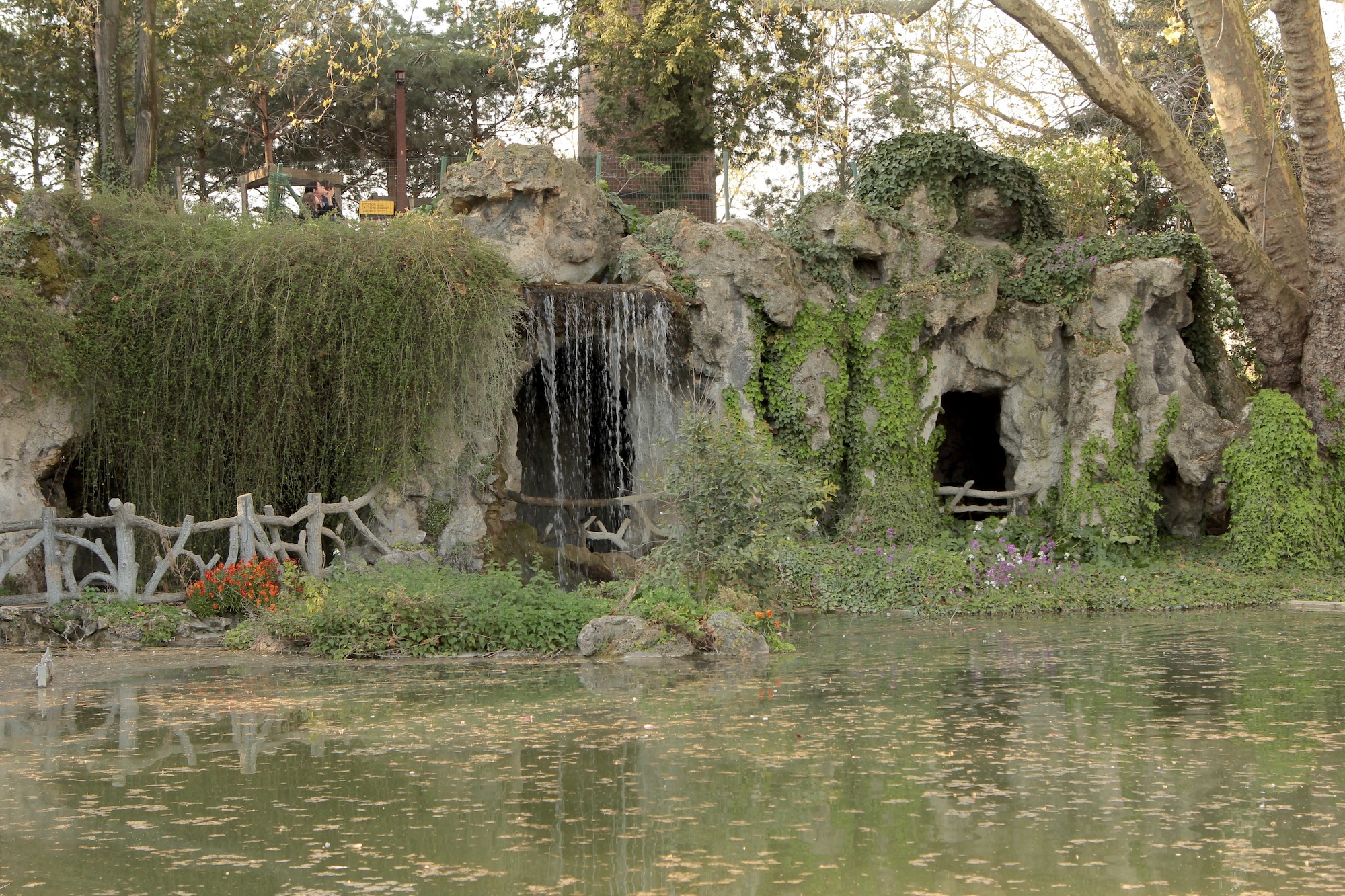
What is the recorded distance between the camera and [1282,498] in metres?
16.3

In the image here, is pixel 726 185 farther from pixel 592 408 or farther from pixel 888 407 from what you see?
pixel 888 407

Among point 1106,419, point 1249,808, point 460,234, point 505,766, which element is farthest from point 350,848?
point 1106,419

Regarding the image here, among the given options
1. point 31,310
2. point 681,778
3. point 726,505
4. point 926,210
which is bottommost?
point 681,778

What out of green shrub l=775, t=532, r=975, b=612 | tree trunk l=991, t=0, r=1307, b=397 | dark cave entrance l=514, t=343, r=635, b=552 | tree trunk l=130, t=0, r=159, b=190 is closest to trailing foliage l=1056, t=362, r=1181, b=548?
tree trunk l=991, t=0, r=1307, b=397

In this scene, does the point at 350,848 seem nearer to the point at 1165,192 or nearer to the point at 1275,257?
the point at 1275,257

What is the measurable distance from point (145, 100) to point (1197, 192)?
13689 millimetres

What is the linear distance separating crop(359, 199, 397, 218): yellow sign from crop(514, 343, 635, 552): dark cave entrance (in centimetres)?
390

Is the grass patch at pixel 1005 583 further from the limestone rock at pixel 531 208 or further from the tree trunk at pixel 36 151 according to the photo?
the tree trunk at pixel 36 151

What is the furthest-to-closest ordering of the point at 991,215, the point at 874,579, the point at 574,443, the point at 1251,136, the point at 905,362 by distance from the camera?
1. the point at 991,215
2. the point at 574,443
3. the point at 905,362
4. the point at 1251,136
5. the point at 874,579

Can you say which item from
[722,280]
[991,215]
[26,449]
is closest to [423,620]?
[26,449]

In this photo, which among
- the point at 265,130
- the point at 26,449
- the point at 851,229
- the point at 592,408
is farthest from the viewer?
the point at 265,130

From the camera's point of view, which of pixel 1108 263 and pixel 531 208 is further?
pixel 1108 263

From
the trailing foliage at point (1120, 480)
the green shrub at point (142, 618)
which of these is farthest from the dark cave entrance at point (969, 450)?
the green shrub at point (142, 618)

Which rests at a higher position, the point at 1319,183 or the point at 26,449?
the point at 1319,183
